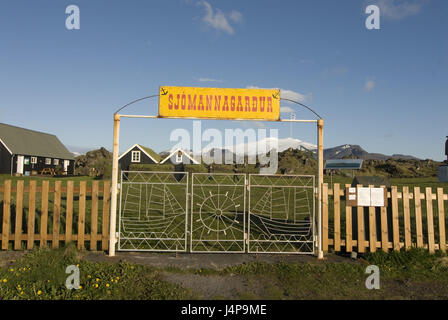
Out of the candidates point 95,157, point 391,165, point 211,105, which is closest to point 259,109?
point 211,105

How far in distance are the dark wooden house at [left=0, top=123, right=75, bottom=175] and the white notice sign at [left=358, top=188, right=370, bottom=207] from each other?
41371mm

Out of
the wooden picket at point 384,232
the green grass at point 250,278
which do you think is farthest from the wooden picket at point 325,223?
the wooden picket at point 384,232

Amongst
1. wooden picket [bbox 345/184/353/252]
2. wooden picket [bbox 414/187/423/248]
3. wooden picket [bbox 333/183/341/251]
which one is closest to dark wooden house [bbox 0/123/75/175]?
wooden picket [bbox 333/183/341/251]

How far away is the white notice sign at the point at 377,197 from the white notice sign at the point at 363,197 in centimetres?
9

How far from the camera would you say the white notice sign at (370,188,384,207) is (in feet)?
21.9

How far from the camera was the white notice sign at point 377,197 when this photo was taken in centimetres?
666

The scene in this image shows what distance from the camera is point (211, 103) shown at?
21.4 ft

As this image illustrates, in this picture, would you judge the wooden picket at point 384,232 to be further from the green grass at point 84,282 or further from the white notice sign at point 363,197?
the green grass at point 84,282

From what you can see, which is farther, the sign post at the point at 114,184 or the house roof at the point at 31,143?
the house roof at the point at 31,143

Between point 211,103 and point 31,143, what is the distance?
Answer: 44430 millimetres

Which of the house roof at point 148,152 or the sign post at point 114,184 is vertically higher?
the house roof at point 148,152

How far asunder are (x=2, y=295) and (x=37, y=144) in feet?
150

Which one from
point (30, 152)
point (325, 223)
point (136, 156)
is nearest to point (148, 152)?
point (136, 156)

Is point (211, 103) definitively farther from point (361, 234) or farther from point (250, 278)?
point (361, 234)
